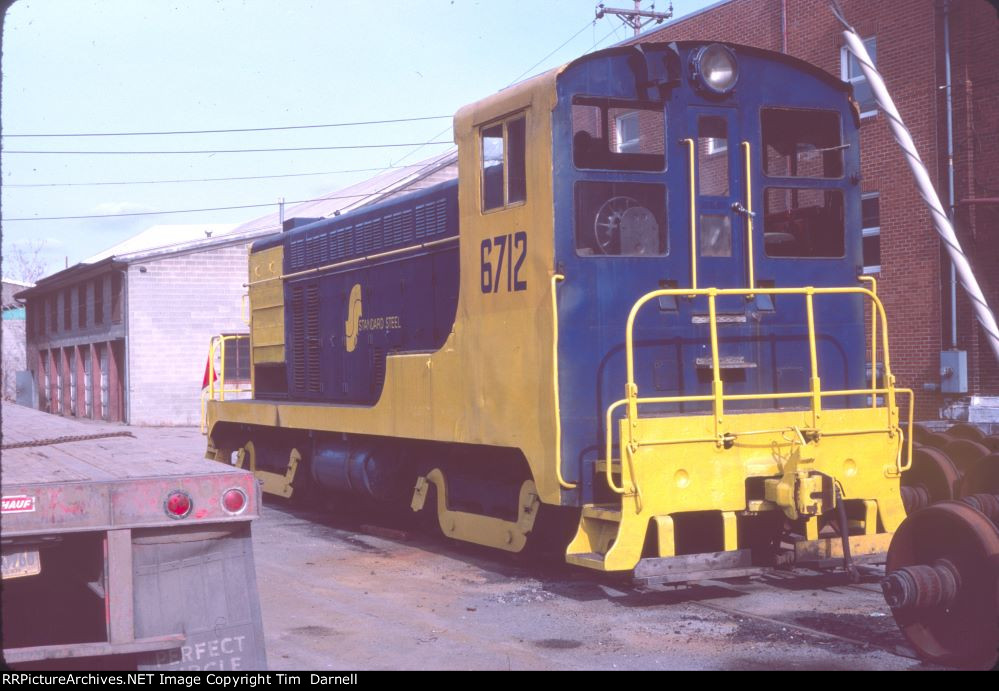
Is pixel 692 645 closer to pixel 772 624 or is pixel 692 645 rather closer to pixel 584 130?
pixel 772 624

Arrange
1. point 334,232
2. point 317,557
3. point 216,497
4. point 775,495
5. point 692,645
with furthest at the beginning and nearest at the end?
point 334,232 < point 317,557 < point 775,495 < point 692,645 < point 216,497

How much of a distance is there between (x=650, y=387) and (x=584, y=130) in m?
→ 1.90

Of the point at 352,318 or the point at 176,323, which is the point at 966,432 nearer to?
the point at 352,318

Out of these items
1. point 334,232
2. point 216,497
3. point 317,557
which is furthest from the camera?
point 334,232

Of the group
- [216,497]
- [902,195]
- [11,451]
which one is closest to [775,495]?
[216,497]

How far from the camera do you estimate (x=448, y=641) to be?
657 cm

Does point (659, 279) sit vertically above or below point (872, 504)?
above

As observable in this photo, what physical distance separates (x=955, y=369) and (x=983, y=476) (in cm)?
1021

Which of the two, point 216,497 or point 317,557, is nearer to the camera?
point 216,497

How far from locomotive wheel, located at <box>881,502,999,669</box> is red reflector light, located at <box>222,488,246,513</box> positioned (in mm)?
3261

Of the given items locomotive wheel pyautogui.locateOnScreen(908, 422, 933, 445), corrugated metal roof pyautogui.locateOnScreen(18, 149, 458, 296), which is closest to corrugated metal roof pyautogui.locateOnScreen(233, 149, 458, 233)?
corrugated metal roof pyautogui.locateOnScreen(18, 149, 458, 296)

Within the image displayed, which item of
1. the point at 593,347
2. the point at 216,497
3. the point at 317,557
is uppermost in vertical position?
the point at 593,347

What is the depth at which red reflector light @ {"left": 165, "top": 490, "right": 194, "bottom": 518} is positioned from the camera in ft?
15.1

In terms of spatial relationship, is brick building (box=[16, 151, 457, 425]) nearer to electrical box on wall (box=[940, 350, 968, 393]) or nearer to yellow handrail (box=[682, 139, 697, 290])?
electrical box on wall (box=[940, 350, 968, 393])
